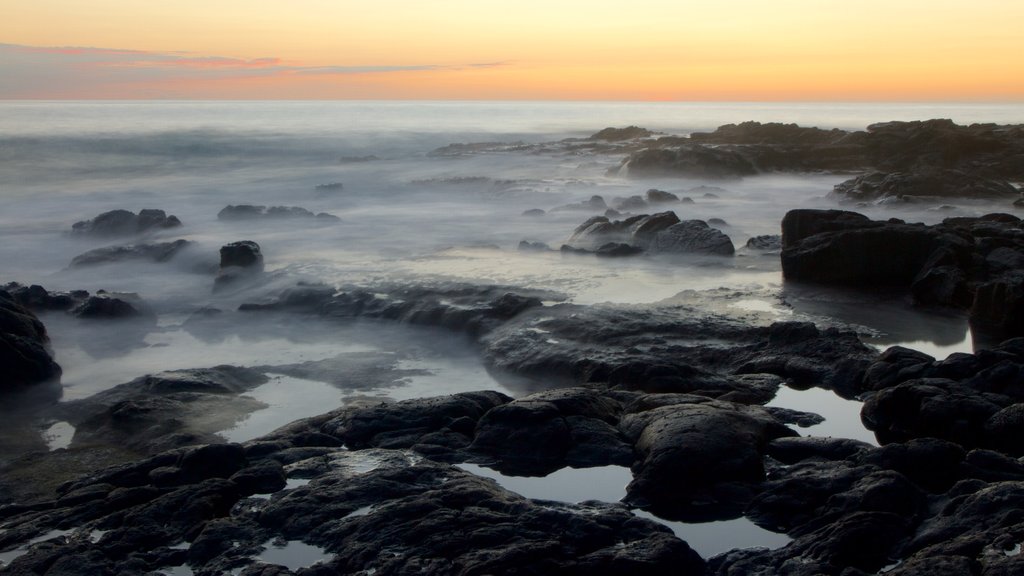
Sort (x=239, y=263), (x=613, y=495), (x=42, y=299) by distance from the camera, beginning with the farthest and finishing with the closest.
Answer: (x=239, y=263) → (x=42, y=299) → (x=613, y=495)

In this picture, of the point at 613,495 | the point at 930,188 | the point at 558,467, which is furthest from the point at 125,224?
the point at 930,188

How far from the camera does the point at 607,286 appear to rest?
14078 millimetres

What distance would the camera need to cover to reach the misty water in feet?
34.8

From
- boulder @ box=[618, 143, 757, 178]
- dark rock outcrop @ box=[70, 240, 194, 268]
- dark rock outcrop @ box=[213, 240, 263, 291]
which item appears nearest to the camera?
dark rock outcrop @ box=[213, 240, 263, 291]

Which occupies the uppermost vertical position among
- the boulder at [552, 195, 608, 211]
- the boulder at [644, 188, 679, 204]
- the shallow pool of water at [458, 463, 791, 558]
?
the boulder at [644, 188, 679, 204]

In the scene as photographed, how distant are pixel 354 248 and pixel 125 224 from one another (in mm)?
7376

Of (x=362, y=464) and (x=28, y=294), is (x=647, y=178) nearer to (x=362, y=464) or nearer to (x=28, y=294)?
(x=28, y=294)

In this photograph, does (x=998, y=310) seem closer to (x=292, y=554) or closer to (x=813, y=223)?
(x=813, y=223)

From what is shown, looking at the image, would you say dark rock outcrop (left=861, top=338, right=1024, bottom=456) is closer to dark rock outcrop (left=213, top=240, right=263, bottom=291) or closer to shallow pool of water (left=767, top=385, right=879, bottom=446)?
shallow pool of water (left=767, top=385, right=879, bottom=446)

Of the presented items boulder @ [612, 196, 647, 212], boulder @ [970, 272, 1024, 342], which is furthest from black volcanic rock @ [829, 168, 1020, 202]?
boulder @ [970, 272, 1024, 342]

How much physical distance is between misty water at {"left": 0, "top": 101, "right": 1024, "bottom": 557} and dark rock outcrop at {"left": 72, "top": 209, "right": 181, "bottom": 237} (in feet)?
1.46

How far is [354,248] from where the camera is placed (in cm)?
1938

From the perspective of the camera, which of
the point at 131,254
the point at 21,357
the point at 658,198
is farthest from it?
the point at 658,198

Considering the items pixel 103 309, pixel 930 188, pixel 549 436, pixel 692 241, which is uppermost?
pixel 930 188
